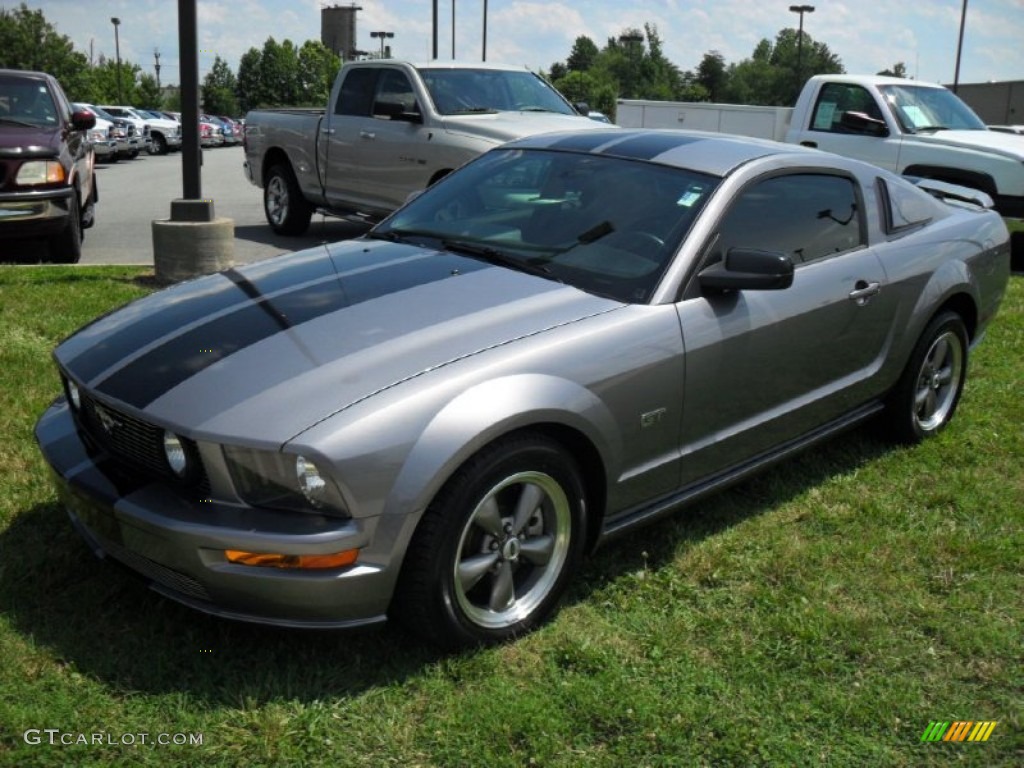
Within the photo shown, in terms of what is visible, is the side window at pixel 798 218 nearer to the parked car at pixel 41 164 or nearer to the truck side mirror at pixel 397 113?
the truck side mirror at pixel 397 113

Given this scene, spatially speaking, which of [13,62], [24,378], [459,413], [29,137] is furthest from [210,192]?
[13,62]

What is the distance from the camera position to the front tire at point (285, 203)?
11.5 metres

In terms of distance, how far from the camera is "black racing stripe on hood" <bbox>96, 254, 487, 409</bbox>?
3.12 metres

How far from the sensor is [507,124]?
9.45m

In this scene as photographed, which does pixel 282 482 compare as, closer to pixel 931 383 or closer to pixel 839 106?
pixel 931 383

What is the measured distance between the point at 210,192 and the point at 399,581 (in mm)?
17017

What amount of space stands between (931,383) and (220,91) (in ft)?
274

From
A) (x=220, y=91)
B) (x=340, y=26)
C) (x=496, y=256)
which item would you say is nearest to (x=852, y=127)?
(x=496, y=256)

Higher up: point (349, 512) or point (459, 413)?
point (459, 413)

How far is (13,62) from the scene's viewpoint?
46.6m

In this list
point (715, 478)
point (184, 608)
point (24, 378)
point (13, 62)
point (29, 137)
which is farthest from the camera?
point (13, 62)

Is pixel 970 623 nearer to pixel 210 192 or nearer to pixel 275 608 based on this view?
pixel 275 608

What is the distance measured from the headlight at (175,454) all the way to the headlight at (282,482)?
18cm

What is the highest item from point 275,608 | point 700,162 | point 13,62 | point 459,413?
point 13,62
